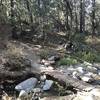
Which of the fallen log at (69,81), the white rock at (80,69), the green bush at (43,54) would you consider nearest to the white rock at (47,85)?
the fallen log at (69,81)

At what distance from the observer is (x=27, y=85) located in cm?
813

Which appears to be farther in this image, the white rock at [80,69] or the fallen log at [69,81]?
the white rock at [80,69]

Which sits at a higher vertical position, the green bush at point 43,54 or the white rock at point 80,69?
the green bush at point 43,54

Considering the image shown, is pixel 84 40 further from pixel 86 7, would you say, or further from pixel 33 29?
pixel 86 7

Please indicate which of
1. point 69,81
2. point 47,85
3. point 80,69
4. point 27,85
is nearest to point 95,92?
point 69,81

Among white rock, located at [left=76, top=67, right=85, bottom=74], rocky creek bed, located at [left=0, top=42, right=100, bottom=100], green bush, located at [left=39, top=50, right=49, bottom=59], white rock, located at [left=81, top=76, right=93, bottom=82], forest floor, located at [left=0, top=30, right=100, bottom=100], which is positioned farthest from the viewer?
green bush, located at [left=39, top=50, right=49, bottom=59]

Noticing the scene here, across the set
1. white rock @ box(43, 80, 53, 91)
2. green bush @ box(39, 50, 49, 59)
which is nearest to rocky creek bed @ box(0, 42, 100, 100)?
white rock @ box(43, 80, 53, 91)

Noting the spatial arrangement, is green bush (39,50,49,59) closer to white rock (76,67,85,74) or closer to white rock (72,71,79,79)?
white rock (76,67,85,74)

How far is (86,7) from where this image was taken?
28.7 meters

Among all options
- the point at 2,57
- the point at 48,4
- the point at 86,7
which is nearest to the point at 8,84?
the point at 2,57

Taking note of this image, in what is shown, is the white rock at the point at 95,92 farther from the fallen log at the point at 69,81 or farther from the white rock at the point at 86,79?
the white rock at the point at 86,79

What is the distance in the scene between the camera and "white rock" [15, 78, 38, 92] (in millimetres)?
7984

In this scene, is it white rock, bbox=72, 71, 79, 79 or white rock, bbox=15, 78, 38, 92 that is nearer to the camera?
white rock, bbox=15, 78, 38, 92

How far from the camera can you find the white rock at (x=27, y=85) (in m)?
7.98
